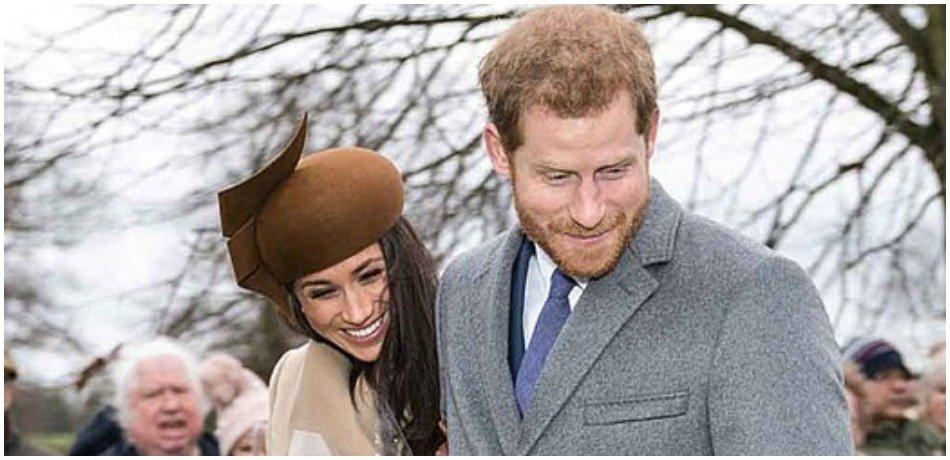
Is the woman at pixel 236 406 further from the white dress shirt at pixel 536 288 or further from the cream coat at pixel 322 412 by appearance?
the white dress shirt at pixel 536 288

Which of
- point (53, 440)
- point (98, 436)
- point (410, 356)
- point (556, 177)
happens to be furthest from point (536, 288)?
point (53, 440)

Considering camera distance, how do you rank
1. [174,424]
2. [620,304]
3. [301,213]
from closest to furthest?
[620,304], [301,213], [174,424]

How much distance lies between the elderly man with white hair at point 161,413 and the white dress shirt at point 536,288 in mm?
1518

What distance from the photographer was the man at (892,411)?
336 cm

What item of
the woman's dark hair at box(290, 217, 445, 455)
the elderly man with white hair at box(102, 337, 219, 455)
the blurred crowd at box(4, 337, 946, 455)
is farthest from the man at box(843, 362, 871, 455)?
the elderly man with white hair at box(102, 337, 219, 455)

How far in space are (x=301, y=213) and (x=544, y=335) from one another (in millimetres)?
747

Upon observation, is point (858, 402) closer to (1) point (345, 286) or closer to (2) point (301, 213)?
(1) point (345, 286)

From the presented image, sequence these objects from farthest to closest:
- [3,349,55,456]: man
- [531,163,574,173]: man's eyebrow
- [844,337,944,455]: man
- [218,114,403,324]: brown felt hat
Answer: [3,349,55,456]: man < [844,337,944,455]: man < [218,114,403,324]: brown felt hat < [531,163,574,173]: man's eyebrow

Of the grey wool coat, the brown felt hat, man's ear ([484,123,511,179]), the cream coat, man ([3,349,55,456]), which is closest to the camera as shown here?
the grey wool coat

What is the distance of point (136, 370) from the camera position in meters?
3.54

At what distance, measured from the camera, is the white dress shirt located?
2029 mm

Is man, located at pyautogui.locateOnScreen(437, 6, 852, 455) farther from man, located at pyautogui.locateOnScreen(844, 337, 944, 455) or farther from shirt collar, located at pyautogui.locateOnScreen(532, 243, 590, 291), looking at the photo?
man, located at pyautogui.locateOnScreen(844, 337, 944, 455)

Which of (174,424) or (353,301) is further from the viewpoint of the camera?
(174,424)

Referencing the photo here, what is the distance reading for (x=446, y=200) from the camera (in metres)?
4.04
